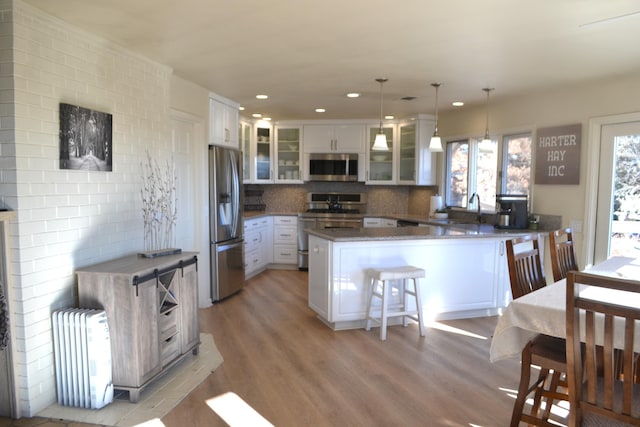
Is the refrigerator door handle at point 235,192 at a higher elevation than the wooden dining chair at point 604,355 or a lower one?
higher

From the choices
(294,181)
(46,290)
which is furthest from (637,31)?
(294,181)

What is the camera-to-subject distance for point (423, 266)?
4.26 metres

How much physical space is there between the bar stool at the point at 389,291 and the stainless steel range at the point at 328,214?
275 cm

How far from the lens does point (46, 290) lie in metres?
2.68

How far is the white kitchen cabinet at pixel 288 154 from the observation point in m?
7.15

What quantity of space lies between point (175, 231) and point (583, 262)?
4.11m

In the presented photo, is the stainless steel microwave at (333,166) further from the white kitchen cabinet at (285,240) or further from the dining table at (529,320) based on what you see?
the dining table at (529,320)

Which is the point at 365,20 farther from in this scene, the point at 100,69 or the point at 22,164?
the point at 22,164

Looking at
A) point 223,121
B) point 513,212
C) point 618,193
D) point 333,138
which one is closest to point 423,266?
point 513,212

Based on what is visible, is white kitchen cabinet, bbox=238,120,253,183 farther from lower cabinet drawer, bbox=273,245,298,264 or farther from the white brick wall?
the white brick wall

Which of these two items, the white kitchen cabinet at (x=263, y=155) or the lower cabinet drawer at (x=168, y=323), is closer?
the lower cabinet drawer at (x=168, y=323)

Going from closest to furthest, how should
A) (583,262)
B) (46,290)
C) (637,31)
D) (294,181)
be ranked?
(46,290) < (637,31) < (583,262) < (294,181)

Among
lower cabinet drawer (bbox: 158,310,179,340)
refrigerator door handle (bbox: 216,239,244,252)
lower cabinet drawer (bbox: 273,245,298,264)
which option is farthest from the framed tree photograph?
lower cabinet drawer (bbox: 273,245,298,264)

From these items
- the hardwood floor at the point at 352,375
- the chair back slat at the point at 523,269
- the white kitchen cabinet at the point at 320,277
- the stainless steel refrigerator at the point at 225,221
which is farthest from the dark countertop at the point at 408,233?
the chair back slat at the point at 523,269
